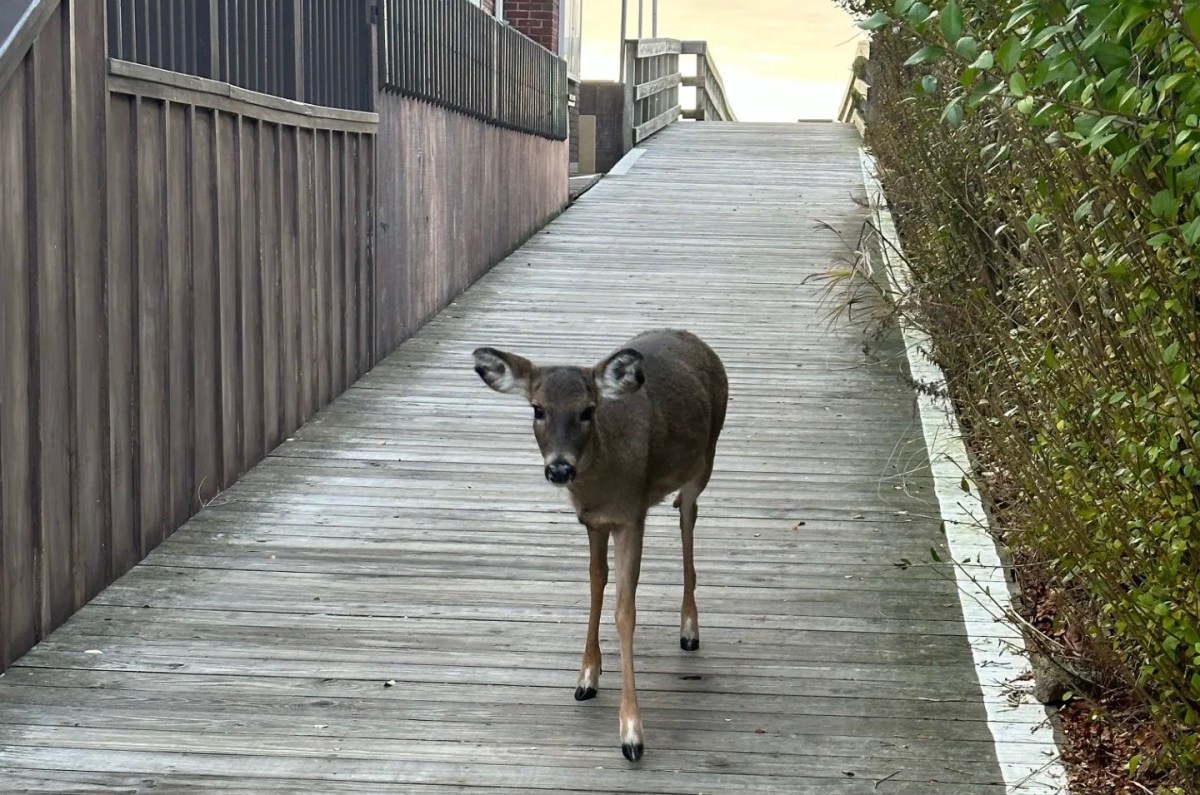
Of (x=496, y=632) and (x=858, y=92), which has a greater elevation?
(x=858, y=92)

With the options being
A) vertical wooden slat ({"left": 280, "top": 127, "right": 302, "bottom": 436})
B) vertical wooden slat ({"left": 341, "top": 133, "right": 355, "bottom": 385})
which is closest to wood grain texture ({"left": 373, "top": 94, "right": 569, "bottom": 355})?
vertical wooden slat ({"left": 341, "top": 133, "right": 355, "bottom": 385})

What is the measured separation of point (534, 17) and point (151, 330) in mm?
17354

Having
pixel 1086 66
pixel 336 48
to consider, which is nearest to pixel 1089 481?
pixel 1086 66

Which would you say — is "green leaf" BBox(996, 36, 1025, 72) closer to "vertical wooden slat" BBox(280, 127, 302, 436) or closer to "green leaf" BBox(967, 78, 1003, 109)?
"green leaf" BBox(967, 78, 1003, 109)

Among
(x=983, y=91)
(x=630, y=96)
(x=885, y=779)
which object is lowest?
(x=885, y=779)

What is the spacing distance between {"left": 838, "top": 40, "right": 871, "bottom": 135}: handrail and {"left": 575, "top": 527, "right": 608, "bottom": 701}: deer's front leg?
831 inches

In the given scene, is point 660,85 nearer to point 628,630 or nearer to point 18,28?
point 18,28

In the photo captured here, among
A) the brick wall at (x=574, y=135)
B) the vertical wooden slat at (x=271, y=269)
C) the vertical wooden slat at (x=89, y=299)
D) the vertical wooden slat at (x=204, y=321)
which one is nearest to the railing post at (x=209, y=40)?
the vertical wooden slat at (x=204, y=321)

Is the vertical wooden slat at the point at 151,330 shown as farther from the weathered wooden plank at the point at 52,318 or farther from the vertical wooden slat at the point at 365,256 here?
the vertical wooden slat at the point at 365,256

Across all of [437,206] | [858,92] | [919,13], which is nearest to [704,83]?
[858,92]

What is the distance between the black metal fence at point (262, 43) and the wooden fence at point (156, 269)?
0.02 metres

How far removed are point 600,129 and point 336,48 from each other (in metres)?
20.7

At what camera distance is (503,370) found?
5520mm

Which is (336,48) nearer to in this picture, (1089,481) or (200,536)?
(200,536)
